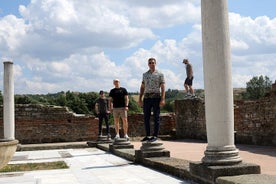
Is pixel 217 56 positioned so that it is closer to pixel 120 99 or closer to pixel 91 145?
pixel 120 99

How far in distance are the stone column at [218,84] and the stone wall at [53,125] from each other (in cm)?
1416

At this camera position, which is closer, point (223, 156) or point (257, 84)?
point (223, 156)

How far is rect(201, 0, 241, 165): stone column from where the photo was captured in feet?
16.0

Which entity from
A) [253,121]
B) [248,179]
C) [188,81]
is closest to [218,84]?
[248,179]

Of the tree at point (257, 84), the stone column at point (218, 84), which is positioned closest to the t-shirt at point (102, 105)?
the stone column at point (218, 84)

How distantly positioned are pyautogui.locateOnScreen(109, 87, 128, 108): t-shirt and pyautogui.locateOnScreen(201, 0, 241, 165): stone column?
5.97m

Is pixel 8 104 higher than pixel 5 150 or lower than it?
higher

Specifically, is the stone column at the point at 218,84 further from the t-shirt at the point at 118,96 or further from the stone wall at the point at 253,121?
the stone wall at the point at 253,121

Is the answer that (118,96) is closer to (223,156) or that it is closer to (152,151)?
(152,151)

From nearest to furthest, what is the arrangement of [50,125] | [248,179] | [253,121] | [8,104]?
[248,179]
[253,121]
[8,104]
[50,125]

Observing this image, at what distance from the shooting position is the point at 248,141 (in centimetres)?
1184

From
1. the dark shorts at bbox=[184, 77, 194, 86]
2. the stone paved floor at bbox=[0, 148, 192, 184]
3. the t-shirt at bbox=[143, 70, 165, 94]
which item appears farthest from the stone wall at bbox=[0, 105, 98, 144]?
the t-shirt at bbox=[143, 70, 165, 94]

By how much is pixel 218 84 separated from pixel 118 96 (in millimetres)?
6140

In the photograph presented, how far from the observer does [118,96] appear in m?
10.8
